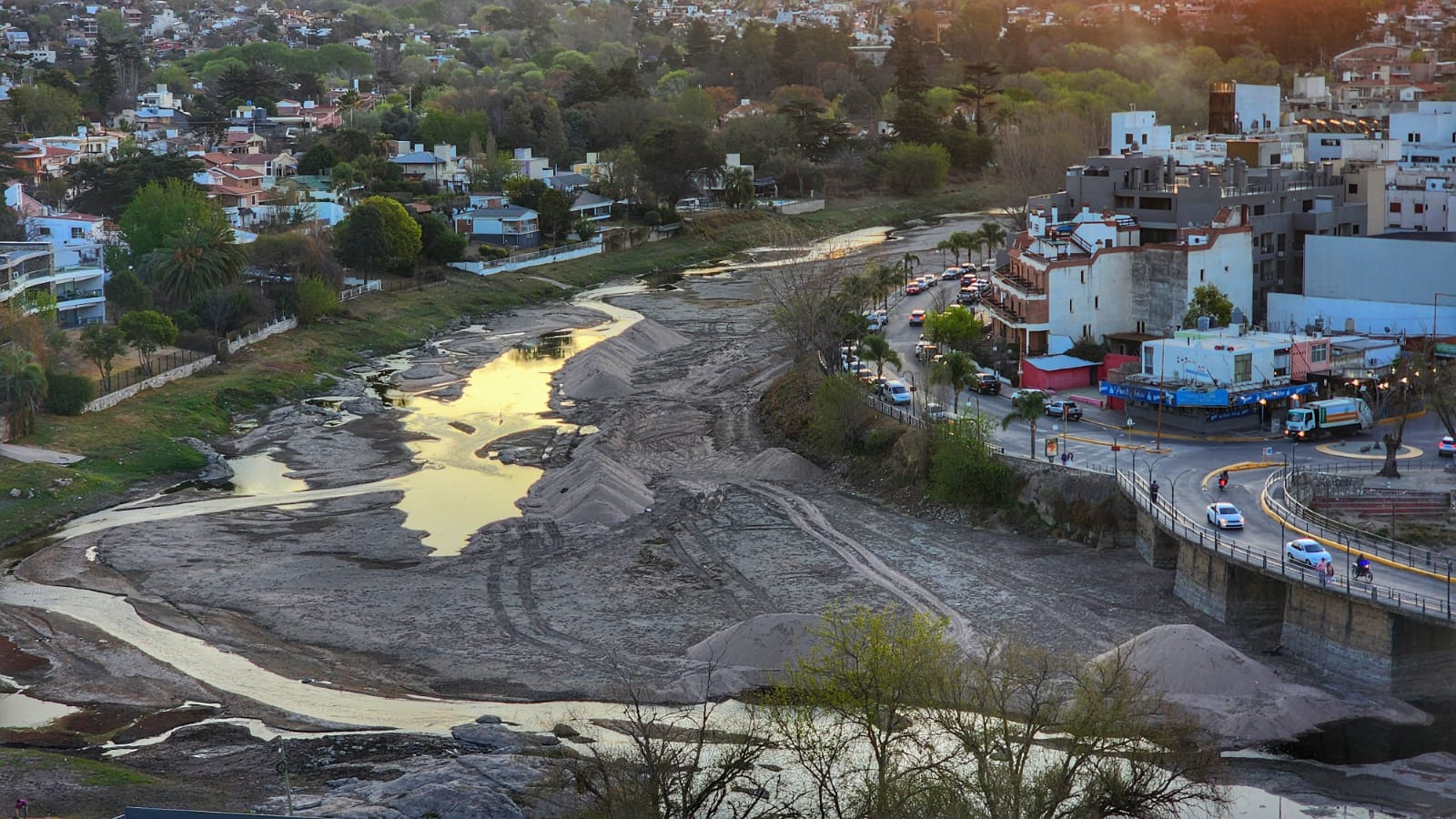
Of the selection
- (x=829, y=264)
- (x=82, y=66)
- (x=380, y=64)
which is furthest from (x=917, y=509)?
(x=380, y=64)

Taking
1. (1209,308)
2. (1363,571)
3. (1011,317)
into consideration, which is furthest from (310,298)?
(1363,571)

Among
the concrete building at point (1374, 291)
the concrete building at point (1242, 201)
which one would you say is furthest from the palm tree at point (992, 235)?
the concrete building at point (1374, 291)

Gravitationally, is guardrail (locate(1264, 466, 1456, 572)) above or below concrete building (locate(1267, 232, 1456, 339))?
below

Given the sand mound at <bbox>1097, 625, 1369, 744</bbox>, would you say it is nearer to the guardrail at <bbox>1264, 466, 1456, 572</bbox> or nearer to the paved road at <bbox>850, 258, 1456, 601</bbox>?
the paved road at <bbox>850, 258, 1456, 601</bbox>

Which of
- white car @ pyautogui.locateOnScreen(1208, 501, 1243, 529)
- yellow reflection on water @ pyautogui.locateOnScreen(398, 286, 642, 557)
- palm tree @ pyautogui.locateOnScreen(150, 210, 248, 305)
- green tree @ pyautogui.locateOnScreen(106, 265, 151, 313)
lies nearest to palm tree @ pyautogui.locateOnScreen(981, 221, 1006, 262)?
yellow reflection on water @ pyautogui.locateOnScreen(398, 286, 642, 557)

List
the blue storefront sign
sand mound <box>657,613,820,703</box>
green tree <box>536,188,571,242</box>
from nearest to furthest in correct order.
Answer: sand mound <box>657,613,820,703</box>, the blue storefront sign, green tree <box>536,188,571,242</box>

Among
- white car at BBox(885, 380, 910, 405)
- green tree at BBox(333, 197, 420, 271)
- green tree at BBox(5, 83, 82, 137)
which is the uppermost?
green tree at BBox(5, 83, 82, 137)

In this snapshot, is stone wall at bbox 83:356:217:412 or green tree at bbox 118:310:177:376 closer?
stone wall at bbox 83:356:217:412
